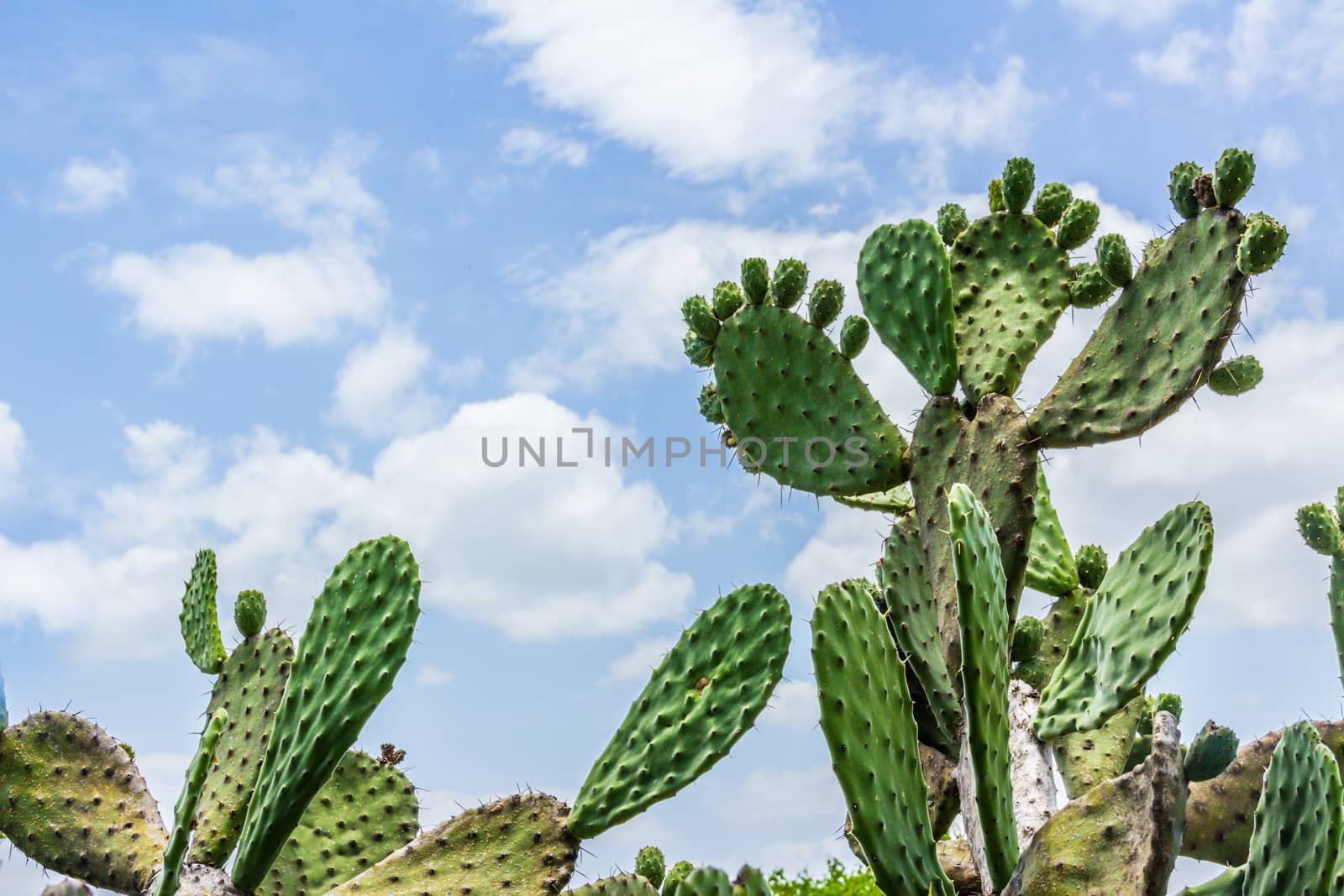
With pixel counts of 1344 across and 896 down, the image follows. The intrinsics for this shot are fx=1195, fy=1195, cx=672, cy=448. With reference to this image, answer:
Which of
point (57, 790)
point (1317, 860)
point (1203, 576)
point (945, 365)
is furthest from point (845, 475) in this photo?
point (57, 790)

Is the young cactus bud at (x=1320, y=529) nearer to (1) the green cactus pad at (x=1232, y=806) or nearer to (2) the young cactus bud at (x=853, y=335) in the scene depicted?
(1) the green cactus pad at (x=1232, y=806)

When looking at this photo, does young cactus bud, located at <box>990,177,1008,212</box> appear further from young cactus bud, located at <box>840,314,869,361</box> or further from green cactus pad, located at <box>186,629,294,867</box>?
green cactus pad, located at <box>186,629,294,867</box>

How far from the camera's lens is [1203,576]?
2645 mm

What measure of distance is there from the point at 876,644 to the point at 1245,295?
136cm

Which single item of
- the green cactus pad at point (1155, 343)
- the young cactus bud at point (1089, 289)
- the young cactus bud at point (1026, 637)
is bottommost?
the young cactus bud at point (1026, 637)

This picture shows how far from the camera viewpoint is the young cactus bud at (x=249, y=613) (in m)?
3.23

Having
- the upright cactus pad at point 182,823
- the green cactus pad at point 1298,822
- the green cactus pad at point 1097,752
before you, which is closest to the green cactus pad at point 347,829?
the upright cactus pad at point 182,823

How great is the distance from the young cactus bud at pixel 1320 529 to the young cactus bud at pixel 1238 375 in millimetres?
866

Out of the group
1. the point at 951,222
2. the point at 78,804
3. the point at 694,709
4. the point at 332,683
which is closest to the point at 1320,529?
the point at 951,222

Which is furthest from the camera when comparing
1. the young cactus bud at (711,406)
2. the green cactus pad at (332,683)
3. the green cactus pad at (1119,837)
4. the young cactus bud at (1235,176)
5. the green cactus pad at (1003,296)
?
the young cactus bud at (711,406)

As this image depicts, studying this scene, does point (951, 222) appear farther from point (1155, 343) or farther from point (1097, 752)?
point (1097, 752)

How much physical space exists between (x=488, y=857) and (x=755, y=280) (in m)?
1.66

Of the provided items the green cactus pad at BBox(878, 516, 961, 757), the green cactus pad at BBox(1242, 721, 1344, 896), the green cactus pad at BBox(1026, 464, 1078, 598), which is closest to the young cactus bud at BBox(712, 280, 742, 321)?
the green cactus pad at BBox(878, 516, 961, 757)

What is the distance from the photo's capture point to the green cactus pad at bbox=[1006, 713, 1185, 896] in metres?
2.05
